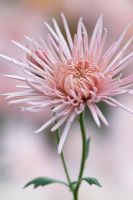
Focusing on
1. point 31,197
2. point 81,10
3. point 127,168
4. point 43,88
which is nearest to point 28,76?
point 43,88

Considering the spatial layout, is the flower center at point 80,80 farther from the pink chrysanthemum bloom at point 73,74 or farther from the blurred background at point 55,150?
the blurred background at point 55,150

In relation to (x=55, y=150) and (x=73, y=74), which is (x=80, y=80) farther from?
(x=55, y=150)

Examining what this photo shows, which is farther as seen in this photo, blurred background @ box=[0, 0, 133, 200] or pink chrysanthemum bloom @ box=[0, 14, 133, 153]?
blurred background @ box=[0, 0, 133, 200]

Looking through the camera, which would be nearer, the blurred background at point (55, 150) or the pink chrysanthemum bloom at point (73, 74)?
the pink chrysanthemum bloom at point (73, 74)

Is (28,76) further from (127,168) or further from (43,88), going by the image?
(127,168)

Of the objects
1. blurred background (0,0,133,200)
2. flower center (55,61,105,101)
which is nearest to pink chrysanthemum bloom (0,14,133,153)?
flower center (55,61,105,101)

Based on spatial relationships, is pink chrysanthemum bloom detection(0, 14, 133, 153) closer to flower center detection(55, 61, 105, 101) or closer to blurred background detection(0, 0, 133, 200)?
flower center detection(55, 61, 105, 101)

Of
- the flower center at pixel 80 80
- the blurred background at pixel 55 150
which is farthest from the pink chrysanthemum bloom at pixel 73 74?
the blurred background at pixel 55 150
